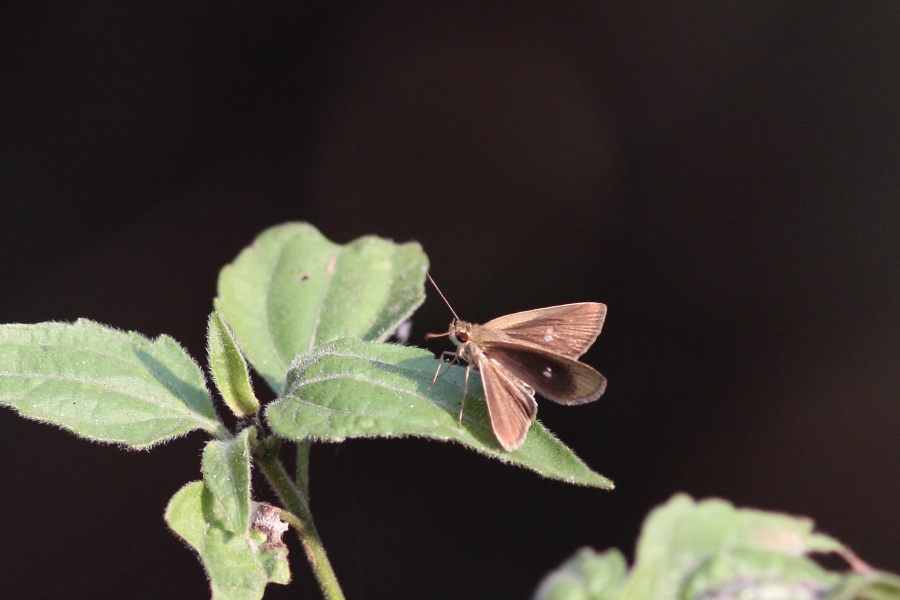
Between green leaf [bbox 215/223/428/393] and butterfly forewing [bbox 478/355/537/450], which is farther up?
green leaf [bbox 215/223/428/393]

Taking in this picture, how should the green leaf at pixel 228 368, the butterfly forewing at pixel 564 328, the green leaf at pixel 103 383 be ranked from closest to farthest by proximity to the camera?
the green leaf at pixel 103 383
the green leaf at pixel 228 368
the butterfly forewing at pixel 564 328

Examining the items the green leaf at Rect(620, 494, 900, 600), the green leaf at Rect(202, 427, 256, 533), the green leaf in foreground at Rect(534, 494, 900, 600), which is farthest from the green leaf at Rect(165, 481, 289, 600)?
the green leaf at Rect(620, 494, 900, 600)

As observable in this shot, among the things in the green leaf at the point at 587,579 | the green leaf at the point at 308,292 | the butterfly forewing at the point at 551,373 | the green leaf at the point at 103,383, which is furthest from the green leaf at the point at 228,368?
the green leaf at the point at 587,579

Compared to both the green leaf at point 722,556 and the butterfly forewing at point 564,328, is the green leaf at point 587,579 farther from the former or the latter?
the butterfly forewing at point 564,328

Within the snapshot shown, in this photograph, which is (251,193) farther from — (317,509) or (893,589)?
(893,589)

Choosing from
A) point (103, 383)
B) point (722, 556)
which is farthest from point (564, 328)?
point (103, 383)

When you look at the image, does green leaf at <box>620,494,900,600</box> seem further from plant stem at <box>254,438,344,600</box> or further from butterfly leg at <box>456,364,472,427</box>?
plant stem at <box>254,438,344,600</box>
